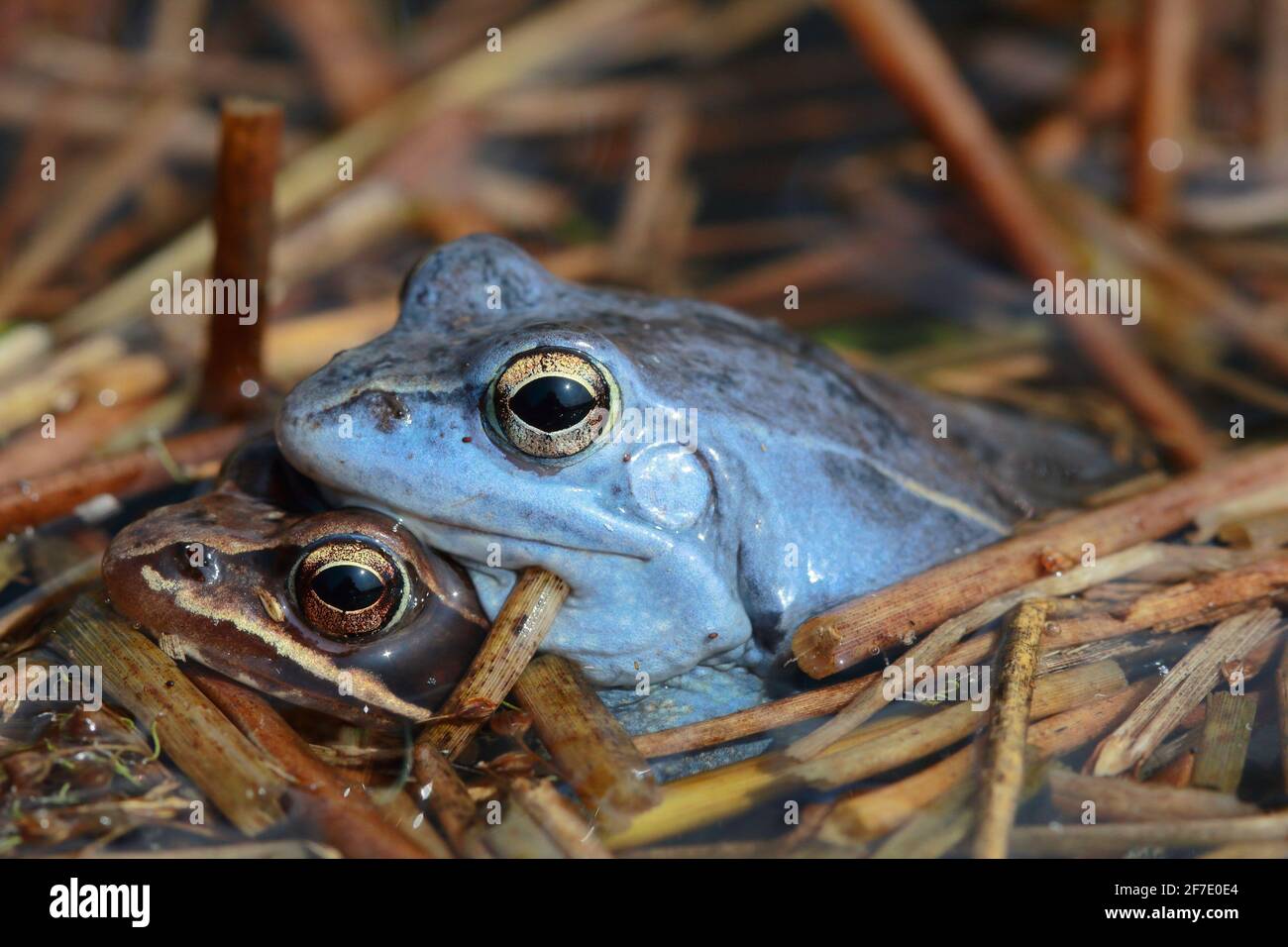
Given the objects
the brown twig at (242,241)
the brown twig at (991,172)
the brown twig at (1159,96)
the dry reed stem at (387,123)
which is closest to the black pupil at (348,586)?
the brown twig at (242,241)

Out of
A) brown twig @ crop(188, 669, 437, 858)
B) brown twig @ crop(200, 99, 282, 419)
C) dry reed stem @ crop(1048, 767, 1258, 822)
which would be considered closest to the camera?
brown twig @ crop(188, 669, 437, 858)

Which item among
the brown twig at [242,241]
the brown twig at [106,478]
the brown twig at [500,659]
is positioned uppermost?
the brown twig at [242,241]

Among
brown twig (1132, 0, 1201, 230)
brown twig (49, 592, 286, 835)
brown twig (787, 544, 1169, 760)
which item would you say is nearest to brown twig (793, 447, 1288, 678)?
brown twig (787, 544, 1169, 760)

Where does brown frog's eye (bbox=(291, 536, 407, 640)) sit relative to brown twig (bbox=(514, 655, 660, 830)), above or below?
above

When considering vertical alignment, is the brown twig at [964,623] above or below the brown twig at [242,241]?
below

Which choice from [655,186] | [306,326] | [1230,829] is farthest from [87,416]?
[1230,829]

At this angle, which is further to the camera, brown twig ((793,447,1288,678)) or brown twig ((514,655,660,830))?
brown twig ((793,447,1288,678))

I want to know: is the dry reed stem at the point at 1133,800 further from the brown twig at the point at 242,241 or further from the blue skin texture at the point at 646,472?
the brown twig at the point at 242,241

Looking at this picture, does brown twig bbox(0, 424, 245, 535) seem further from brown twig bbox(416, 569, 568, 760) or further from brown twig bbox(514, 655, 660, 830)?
brown twig bbox(514, 655, 660, 830)

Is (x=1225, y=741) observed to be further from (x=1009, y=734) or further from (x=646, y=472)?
(x=646, y=472)
